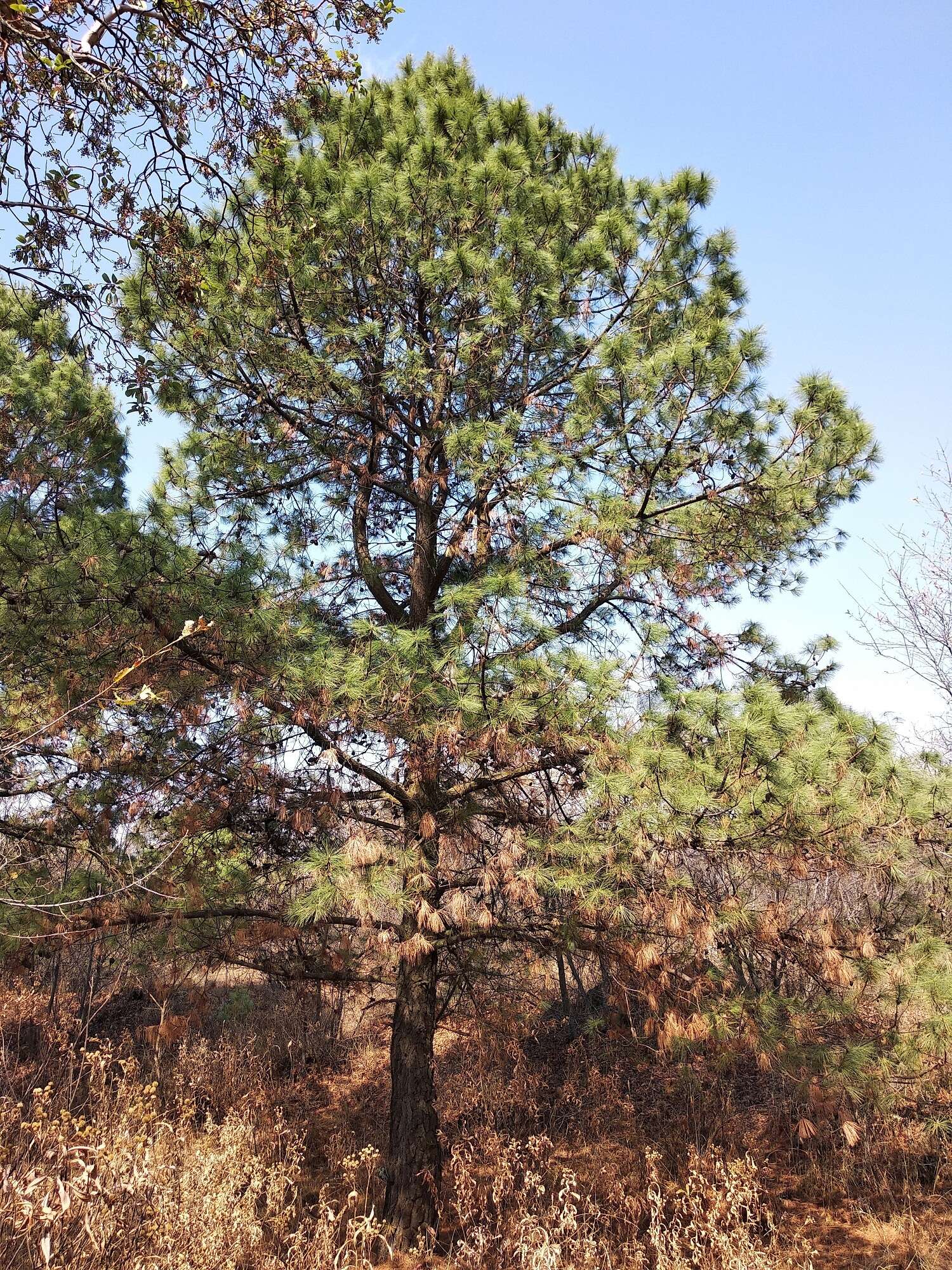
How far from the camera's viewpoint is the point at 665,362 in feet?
13.9

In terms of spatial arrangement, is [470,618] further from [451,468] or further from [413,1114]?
[413,1114]

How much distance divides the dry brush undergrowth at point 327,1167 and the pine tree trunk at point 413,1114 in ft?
0.61

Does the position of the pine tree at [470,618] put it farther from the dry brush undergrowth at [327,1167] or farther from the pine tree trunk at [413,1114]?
the dry brush undergrowth at [327,1167]

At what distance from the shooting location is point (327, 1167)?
245 inches

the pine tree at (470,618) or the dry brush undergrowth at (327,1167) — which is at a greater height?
the pine tree at (470,618)

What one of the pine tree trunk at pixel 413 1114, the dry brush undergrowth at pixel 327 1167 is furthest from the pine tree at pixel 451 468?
the dry brush undergrowth at pixel 327 1167

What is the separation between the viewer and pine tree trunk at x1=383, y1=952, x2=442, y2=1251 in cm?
464

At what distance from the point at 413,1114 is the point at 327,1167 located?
7.00 feet

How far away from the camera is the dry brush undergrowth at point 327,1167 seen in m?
2.95

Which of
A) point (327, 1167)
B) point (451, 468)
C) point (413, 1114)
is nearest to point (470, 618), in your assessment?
point (451, 468)

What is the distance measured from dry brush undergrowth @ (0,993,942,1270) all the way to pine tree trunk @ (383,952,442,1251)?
187 mm

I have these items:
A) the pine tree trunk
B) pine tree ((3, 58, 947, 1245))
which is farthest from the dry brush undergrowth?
pine tree ((3, 58, 947, 1245))

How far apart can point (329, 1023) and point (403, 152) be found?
9675mm

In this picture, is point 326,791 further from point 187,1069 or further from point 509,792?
point 187,1069
